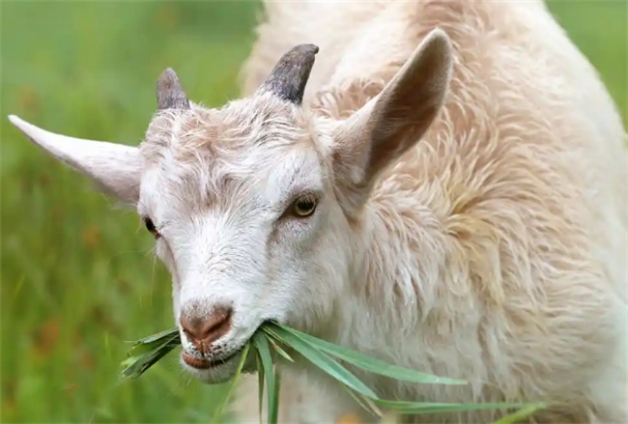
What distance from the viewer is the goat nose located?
13.0 feet

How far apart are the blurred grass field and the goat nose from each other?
3.04ft

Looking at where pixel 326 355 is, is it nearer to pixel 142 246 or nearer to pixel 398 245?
pixel 398 245

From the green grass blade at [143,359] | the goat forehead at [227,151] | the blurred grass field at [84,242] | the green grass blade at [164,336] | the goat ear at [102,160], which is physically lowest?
the green grass blade at [143,359]

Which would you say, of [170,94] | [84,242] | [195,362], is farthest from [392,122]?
[84,242]

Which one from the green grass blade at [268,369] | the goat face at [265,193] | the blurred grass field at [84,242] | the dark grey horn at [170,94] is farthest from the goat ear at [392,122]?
the blurred grass field at [84,242]

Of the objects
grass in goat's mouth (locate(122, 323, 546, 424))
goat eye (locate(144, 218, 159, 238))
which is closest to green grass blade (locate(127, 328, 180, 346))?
grass in goat's mouth (locate(122, 323, 546, 424))

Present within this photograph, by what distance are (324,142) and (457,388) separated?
971 mm

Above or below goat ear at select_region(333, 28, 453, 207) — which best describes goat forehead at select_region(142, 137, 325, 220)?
below

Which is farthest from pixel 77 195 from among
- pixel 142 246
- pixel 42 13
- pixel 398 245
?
pixel 42 13

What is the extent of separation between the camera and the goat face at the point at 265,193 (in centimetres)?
404

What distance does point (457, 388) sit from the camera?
4.82 metres

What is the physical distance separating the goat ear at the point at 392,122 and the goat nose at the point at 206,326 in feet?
2.33

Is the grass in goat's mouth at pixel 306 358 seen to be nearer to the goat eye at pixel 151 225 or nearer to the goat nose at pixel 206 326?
the goat nose at pixel 206 326

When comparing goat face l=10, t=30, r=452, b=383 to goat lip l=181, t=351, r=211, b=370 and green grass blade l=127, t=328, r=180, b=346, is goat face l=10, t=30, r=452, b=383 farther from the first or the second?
green grass blade l=127, t=328, r=180, b=346
